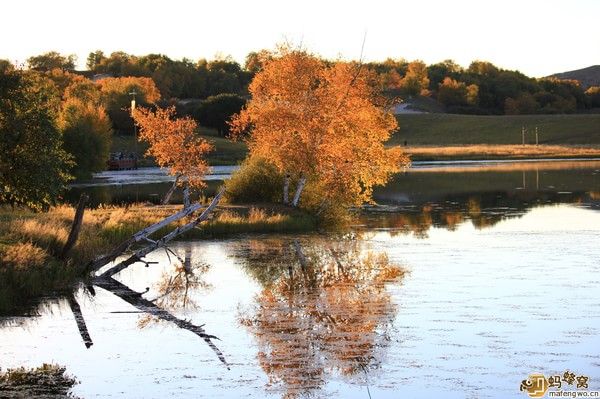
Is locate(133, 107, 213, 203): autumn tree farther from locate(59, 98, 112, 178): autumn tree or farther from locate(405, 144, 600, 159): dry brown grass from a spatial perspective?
locate(405, 144, 600, 159): dry brown grass

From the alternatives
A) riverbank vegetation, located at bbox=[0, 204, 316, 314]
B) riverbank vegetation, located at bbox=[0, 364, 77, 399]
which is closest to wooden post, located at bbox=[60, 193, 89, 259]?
riverbank vegetation, located at bbox=[0, 204, 316, 314]

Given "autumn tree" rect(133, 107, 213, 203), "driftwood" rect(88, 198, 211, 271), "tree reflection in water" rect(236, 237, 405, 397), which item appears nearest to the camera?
"tree reflection in water" rect(236, 237, 405, 397)

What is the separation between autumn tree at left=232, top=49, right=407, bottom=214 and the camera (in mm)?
50062

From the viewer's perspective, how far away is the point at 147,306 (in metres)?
27.8

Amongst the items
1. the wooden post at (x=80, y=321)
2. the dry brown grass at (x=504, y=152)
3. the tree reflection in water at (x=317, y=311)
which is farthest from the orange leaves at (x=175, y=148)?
the dry brown grass at (x=504, y=152)

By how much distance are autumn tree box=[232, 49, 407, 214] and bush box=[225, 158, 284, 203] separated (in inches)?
34.4

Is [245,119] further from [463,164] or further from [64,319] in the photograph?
[463,164]

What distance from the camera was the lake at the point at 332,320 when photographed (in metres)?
19.1

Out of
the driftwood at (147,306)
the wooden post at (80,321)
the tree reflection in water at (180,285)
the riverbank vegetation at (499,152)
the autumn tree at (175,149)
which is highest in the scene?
the autumn tree at (175,149)

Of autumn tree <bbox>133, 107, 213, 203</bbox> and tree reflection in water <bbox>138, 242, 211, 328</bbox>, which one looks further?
autumn tree <bbox>133, 107, 213, 203</bbox>

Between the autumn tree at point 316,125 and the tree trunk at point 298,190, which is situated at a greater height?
the autumn tree at point 316,125

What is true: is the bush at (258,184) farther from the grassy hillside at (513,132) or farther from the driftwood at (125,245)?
the grassy hillside at (513,132)

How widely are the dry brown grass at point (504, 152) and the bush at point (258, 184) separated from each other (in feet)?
285

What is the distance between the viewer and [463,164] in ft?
417
